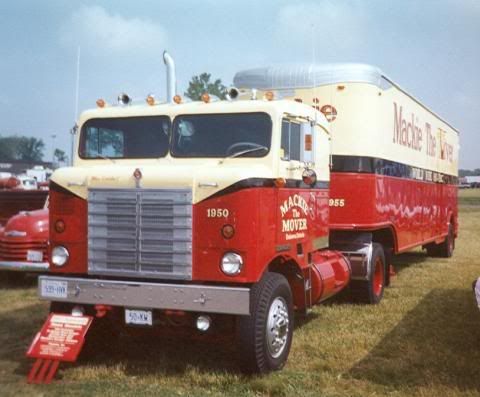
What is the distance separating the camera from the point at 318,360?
22.3 ft

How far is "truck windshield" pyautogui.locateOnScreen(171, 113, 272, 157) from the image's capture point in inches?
259

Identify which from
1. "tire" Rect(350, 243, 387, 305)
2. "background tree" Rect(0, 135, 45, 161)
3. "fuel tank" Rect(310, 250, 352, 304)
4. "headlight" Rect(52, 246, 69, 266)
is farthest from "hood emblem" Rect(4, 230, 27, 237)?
"background tree" Rect(0, 135, 45, 161)

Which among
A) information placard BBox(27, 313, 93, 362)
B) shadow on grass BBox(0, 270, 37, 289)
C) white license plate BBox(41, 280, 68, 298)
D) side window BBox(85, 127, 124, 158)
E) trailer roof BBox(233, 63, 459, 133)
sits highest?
trailer roof BBox(233, 63, 459, 133)

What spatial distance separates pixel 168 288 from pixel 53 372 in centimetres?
144

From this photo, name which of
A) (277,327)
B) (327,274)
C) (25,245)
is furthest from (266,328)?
(25,245)

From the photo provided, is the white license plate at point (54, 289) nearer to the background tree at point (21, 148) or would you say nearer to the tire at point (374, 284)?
the tire at point (374, 284)

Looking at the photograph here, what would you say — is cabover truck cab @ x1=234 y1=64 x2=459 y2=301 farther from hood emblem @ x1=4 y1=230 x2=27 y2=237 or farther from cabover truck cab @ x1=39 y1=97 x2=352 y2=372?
hood emblem @ x1=4 y1=230 x2=27 y2=237

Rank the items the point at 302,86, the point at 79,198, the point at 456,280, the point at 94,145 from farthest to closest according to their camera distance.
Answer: the point at 456,280, the point at 302,86, the point at 94,145, the point at 79,198

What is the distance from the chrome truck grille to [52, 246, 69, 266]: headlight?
29 centimetres

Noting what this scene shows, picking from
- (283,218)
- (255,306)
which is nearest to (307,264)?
(283,218)

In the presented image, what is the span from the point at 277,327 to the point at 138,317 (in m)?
1.37

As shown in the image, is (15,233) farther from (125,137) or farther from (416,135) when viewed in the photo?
(416,135)

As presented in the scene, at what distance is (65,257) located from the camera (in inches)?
255

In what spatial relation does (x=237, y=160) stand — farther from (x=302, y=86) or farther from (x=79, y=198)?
(x=302, y=86)
